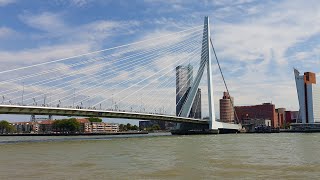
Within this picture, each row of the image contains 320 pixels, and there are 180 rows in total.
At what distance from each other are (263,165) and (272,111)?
129123 millimetres

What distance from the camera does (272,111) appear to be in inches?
5492

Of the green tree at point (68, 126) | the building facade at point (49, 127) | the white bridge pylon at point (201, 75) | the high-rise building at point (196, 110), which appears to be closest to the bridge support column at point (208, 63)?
the white bridge pylon at point (201, 75)

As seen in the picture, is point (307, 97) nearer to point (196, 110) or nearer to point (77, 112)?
point (196, 110)

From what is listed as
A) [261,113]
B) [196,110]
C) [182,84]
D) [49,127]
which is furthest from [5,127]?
[182,84]

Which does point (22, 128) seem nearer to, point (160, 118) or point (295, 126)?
point (295, 126)

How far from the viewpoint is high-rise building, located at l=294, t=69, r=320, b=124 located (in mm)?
115531

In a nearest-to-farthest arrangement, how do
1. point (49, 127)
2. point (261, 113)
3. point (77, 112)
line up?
1. point (77, 112)
2. point (261, 113)
3. point (49, 127)

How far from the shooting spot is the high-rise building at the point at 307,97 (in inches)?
4548

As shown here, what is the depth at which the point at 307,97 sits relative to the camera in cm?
11662

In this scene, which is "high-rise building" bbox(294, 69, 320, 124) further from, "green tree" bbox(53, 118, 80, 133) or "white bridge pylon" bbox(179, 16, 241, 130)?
"white bridge pylon" bbox(179, 16, 241, 130)

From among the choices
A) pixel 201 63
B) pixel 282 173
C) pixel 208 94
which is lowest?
pixel 282 173

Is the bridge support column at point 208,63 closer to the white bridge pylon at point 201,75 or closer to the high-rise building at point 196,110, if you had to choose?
the white bridge pylon at point 201,75

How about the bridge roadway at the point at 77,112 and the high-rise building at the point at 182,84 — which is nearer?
the bridge roadway at the point at 77,112

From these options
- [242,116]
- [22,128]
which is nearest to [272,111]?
[242,116]
